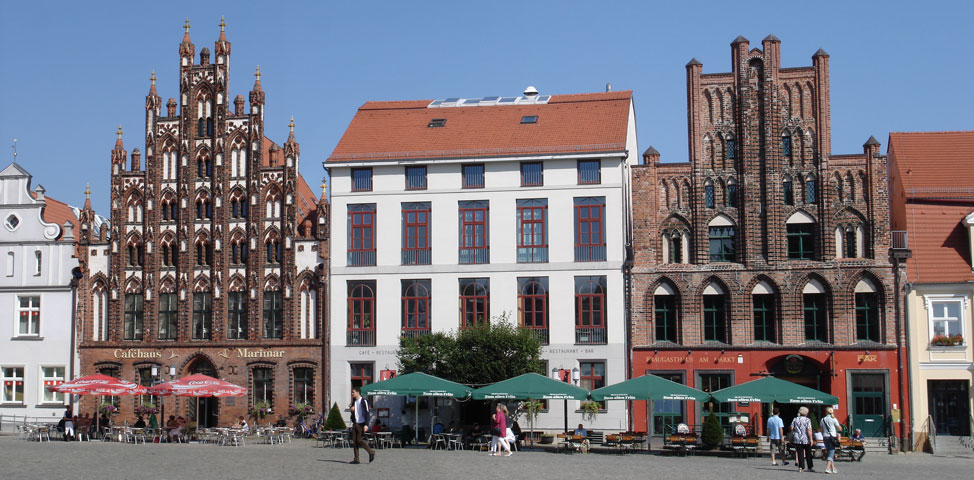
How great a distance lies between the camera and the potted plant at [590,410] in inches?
1811

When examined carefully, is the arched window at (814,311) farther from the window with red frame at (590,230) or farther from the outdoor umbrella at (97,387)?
the outdoor umbrella at (97,387)

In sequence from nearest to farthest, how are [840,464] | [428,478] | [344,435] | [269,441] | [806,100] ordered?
[428,478] → [840,464] → [344,435] → [269,441] → [806,100]

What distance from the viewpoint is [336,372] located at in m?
48.8

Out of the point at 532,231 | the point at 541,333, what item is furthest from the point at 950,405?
the point at 532,231

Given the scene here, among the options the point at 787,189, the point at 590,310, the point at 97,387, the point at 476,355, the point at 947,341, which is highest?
the point at 787,189

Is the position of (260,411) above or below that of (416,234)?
below

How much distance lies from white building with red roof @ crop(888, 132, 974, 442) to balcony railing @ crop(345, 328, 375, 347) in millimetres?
21859

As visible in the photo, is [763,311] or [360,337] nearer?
[763,311]

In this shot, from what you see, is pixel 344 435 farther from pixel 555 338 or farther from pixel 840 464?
pixel 840 464

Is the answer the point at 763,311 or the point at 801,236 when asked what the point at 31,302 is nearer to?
the point at 763,311

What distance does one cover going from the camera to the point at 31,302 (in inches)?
2040

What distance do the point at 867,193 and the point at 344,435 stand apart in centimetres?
2291

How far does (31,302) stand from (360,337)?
15.7 metres

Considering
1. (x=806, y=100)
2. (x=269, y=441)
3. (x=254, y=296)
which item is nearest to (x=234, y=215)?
(x=254, y=296)
